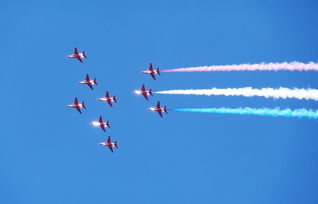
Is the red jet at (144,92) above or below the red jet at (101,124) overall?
above

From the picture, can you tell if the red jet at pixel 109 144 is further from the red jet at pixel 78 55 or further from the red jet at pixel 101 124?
the red jet at pixel 78 55

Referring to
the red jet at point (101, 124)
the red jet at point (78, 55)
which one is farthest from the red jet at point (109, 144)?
the red jet at point (78, 55)

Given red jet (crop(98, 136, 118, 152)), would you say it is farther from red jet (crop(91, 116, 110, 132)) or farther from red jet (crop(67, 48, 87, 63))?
red jet (crop(67, 48, 87, 63))

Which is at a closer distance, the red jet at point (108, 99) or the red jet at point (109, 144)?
the red jet at point (108, 99)

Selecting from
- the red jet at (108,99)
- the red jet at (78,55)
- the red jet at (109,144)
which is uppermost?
the red jet at (78,55)

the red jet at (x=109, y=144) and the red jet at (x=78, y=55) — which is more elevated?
the red jet at (x=78, y=55)

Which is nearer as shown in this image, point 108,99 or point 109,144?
point 108,99

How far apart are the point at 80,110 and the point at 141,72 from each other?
394 inches

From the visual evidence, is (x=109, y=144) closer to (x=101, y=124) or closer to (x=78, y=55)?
(x=101, y=124)

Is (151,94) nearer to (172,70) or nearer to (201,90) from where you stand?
(172,70)

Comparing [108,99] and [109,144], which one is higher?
[108,99]

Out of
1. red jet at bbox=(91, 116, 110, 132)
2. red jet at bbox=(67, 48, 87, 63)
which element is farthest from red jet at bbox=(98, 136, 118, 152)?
red jet at bbox=(67, 48, 87, 63)

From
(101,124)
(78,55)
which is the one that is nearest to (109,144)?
(101,124)

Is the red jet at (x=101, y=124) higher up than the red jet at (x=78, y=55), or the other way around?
the red jet at (x=78, y=55)
